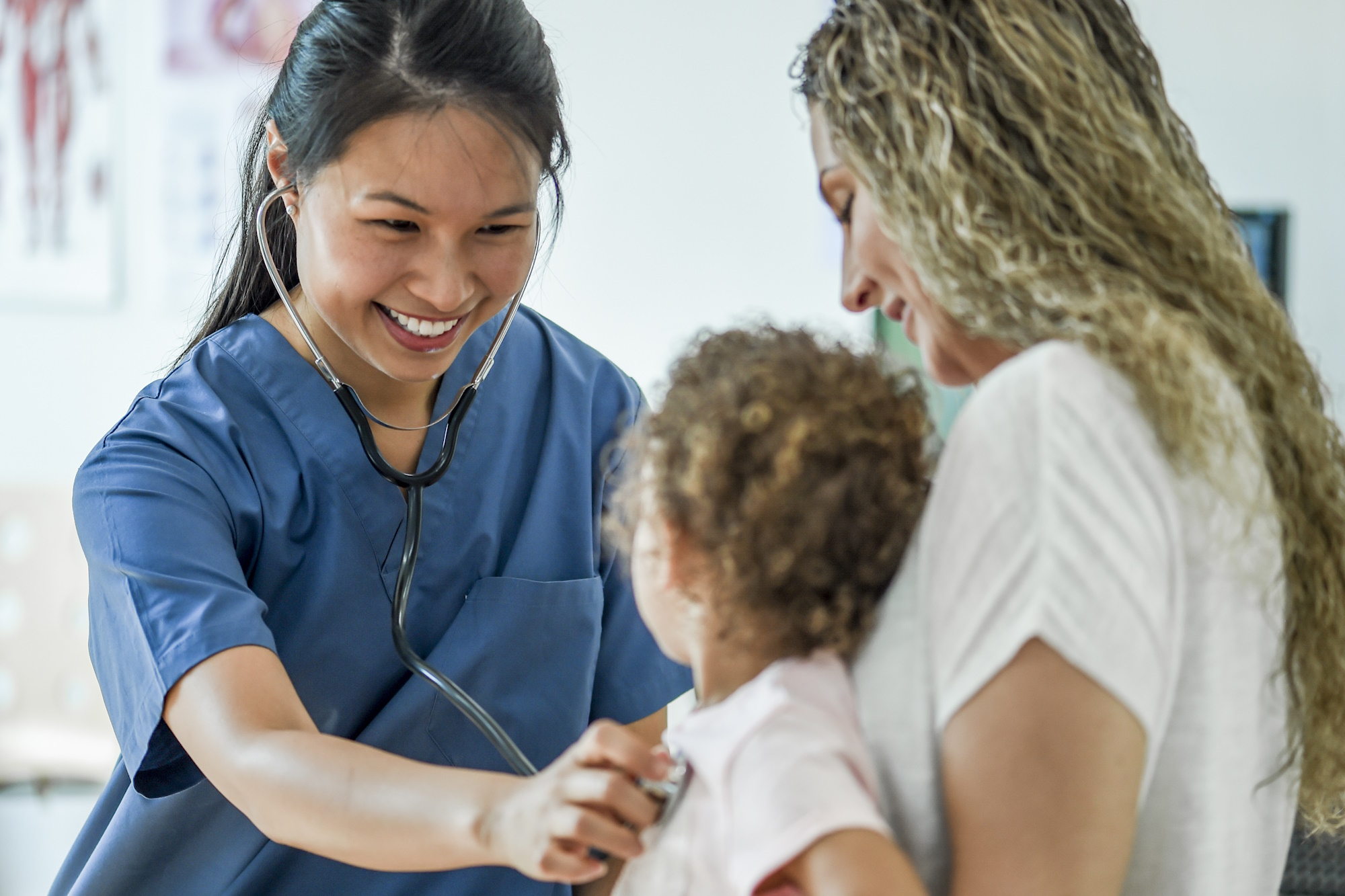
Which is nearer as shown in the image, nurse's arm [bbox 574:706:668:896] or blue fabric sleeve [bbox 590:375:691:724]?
nurse's arm [bbox 574:706:668:896]

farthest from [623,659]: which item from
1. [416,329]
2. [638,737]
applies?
[416,329]

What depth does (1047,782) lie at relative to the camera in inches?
21.4

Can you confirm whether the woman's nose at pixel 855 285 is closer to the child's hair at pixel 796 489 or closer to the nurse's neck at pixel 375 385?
the child's hair at pixel 796 489

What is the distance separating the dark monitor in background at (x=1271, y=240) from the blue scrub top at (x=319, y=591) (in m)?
1.87

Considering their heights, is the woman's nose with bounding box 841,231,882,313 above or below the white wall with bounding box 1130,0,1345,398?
below

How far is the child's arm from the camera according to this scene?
1.75 feet

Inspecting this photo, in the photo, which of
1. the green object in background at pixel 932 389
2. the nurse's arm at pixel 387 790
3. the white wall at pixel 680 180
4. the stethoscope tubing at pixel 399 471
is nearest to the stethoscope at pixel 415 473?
the stethoscope tubing at pixel 399 471

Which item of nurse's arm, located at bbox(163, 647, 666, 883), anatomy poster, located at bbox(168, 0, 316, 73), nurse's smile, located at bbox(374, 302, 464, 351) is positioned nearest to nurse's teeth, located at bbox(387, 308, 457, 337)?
nurse's smile, located at bbox(374, 302, 464, 351)

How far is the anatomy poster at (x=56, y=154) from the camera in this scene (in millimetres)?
2738

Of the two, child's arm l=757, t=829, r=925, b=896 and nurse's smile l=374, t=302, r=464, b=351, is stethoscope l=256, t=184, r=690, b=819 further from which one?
child's arm l=757, t=829, r=925, b=896

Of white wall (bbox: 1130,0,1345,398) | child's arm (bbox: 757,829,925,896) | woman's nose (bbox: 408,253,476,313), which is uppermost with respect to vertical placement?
white wall (bbox: 1130,0,1345,398)

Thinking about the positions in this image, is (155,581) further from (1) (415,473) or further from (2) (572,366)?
(2) (572,366)

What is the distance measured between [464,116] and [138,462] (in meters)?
0.41

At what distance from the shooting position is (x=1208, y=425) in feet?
1.91
